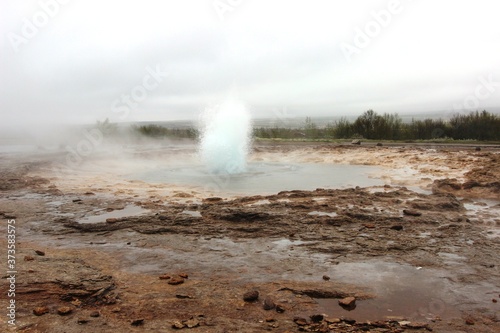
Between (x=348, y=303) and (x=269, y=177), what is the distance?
8.46 metres

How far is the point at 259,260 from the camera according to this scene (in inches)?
207

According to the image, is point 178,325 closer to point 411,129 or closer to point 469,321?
point 469,321

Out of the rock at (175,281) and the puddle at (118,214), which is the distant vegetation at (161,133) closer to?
the puddle at (118,214)

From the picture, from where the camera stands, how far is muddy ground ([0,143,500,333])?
3.74 meters

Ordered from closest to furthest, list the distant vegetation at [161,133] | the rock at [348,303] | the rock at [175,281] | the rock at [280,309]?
the rock at [280,309], the rock at [348,303], the rock at [175,281], the distant vegetation at [161,133]

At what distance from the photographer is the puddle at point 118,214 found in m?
7.41

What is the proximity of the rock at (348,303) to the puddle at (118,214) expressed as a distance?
4989 mm

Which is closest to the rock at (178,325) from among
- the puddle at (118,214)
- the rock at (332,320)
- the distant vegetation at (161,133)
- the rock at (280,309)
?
the rock at (280,309)

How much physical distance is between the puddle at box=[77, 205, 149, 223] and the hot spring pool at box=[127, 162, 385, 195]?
2.52 metres

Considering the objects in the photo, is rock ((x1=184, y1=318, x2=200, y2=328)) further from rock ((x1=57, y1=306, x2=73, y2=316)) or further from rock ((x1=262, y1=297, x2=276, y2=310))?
rock ((x1=57, y1=306, x2=73, y2=316))

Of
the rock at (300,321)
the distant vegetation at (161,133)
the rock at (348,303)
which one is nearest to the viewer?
the rock at (300,321)

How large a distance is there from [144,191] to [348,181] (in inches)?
233

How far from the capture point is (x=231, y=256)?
5.42 metres

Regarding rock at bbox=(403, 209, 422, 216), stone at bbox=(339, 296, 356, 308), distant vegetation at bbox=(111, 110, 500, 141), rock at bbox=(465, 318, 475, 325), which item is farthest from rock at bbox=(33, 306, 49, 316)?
distant vegetation at bbox=(111, 110, 500, 141)
